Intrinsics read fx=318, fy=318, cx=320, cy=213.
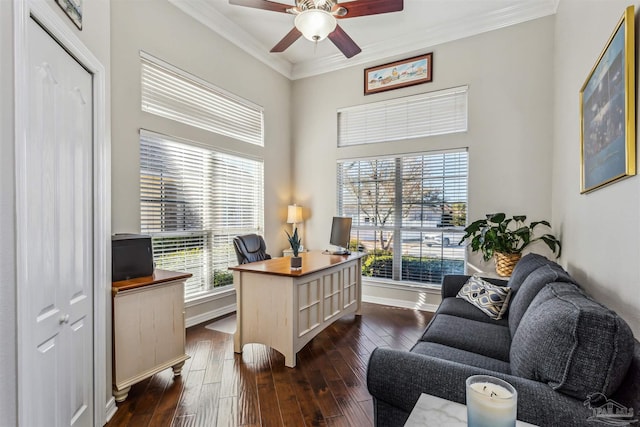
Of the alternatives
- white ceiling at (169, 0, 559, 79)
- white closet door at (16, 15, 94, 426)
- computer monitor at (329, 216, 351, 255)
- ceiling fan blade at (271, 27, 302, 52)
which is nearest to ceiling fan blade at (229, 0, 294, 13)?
ceiling fan blade at (271, 27, 302, 52)

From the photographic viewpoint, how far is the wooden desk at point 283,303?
8.82ft

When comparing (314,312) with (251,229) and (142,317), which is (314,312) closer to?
(142,317)

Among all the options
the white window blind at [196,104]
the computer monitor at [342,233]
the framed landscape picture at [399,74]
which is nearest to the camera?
the white window blind at [196,104]

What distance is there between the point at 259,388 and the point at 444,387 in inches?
61.3

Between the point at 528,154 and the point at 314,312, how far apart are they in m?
3.00

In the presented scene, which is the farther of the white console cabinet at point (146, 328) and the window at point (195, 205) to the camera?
the window at point (195, 205)

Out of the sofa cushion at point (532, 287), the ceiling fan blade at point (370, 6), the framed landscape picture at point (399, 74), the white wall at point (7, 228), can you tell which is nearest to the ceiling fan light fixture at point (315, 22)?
the ceiling fan blade at point (370, 6)

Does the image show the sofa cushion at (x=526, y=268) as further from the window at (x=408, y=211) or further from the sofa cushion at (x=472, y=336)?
the window at (x=408, y=211)

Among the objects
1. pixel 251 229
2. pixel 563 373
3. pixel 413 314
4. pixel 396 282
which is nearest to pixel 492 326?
pixel 563 373

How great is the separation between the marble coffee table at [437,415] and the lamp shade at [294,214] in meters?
3.99

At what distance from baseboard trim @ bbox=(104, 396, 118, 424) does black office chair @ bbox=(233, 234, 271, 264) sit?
1750mm

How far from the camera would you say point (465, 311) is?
2.55 meters

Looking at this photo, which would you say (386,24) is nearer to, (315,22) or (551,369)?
(315,22)

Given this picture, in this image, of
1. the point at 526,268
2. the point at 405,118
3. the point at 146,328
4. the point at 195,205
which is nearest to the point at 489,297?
the point at 526,268
